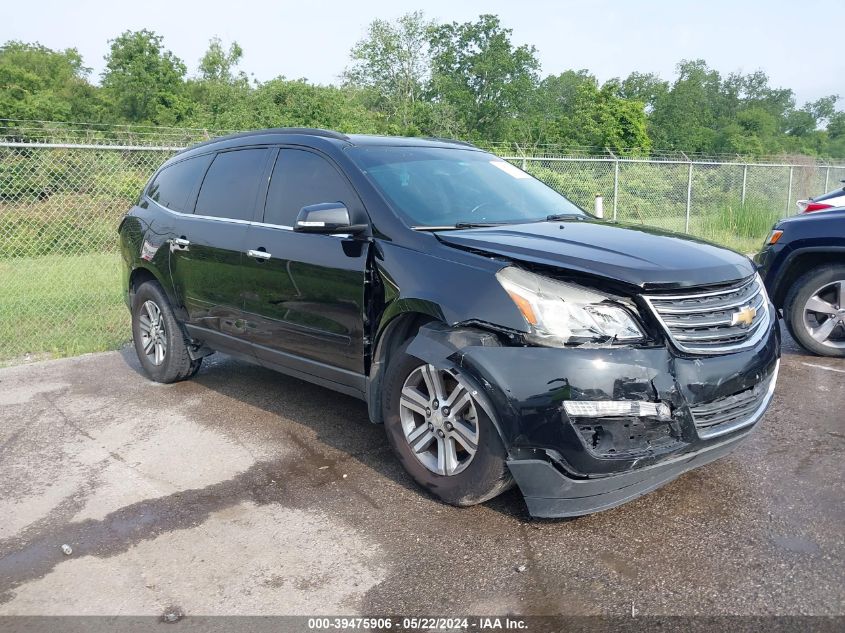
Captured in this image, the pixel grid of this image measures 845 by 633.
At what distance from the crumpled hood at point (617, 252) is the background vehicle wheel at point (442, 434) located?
0.66m

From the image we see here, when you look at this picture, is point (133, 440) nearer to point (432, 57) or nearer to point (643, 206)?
point (643, 206)

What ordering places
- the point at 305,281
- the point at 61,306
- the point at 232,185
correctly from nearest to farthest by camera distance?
the point at 305,281 → the point at 232,185 → the point at 61,306

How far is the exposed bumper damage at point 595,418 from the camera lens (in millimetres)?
3059

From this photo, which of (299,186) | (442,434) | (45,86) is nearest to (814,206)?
(299,186)

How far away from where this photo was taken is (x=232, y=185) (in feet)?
16.9

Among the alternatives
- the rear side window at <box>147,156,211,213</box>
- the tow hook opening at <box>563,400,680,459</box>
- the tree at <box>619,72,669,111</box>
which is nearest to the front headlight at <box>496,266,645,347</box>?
the tow hook opening at <box>563,400,680,459</box>

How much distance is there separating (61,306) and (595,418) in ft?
25.1

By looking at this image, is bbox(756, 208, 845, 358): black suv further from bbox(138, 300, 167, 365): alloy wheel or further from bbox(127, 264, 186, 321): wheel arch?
bbox(138, 300, 167, 365): alloy wheel

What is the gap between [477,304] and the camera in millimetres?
3334

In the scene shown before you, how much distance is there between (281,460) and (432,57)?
154 feet

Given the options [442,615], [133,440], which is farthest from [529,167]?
[442,615]

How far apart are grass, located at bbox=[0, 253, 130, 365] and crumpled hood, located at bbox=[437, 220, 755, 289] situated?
5097 millimetres

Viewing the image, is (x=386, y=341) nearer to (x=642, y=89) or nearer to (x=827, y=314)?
(x=827, y=314)

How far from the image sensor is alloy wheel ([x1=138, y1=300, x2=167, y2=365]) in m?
5.92
